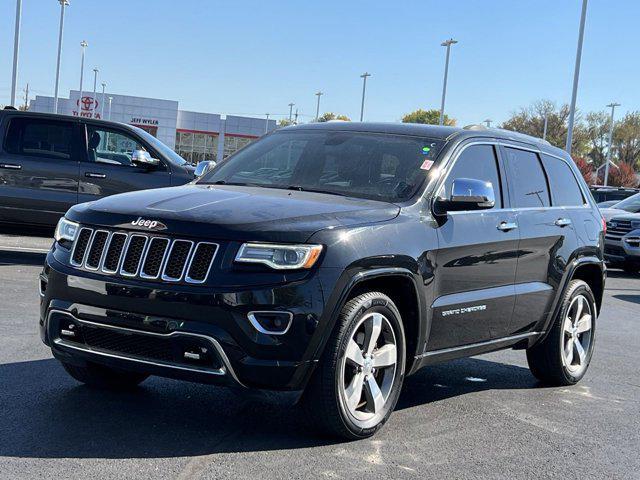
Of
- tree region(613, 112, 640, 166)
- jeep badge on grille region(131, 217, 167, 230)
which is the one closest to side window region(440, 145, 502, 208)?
jeep badge on grille region(131, 217, 167, 230)

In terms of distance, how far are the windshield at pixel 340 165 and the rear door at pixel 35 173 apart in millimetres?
5990

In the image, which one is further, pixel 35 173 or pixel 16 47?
pixel 16 47

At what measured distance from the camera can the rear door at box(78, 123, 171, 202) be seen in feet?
37.7

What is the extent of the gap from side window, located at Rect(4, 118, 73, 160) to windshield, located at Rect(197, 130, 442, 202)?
6.16 m

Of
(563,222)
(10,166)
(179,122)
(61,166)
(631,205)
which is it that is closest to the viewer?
(563,222)

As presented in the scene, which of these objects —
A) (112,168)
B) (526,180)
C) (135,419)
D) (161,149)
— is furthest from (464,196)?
(161,149)

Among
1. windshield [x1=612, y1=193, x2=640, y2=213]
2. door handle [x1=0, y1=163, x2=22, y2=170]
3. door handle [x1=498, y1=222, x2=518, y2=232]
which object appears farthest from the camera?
windshield [x1=612, y1=193, x2=640, y2=213]

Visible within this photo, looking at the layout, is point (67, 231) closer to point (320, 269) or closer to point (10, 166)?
point (320, 269)

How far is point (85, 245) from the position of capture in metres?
4.52

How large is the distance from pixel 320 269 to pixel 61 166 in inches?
316

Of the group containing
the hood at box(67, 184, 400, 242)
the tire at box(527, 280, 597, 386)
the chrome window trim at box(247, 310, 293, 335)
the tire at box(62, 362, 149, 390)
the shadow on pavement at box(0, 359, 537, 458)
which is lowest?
the shadow on pavement at box(0, 359, 537, 458)

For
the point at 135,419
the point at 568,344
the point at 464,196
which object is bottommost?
the point at 135,419

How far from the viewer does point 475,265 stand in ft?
17.6

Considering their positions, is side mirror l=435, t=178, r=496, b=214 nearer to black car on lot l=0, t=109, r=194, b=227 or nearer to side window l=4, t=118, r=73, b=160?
black car on lot l=0, t=109, r=194, b=227
